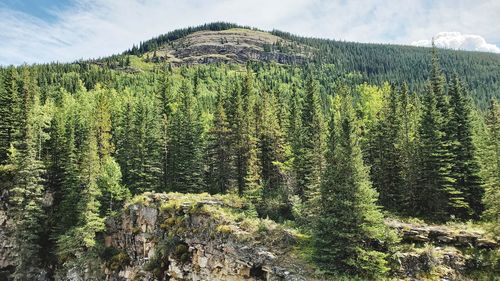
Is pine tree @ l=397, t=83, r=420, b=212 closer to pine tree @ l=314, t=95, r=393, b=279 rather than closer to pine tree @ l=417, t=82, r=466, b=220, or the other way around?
pine tree @ l=417, t=82, r=466, b=220

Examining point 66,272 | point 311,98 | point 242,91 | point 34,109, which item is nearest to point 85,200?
point 66,272

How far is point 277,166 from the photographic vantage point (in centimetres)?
5369

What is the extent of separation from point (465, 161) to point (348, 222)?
20041 mm

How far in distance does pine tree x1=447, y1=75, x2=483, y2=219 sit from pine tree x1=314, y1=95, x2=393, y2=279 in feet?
50.2

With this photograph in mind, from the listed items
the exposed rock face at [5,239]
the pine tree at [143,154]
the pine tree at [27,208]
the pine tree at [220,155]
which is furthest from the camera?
the pine tree at [220,155]

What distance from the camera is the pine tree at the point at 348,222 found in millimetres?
25297

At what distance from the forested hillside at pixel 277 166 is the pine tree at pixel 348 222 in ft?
0.33

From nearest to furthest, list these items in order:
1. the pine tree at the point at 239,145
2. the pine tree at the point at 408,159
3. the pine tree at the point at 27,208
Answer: the pine tree at the point at 408,159 < the pine tree at the point at 27,208 < the pine tree at the point at 239,145

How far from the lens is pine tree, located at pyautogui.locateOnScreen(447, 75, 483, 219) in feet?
122

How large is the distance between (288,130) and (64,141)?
34453 millimetres

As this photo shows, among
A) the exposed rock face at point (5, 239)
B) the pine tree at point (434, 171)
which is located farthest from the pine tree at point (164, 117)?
the pine tree at point (434, 171)

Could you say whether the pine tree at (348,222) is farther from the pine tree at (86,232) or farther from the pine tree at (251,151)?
the pine tree at (86,232)

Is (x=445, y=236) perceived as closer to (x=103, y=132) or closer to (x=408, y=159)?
(x=408, y=159)

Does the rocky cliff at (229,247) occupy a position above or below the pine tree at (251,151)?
below
